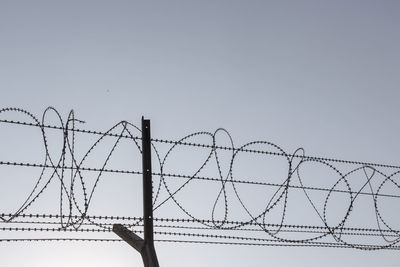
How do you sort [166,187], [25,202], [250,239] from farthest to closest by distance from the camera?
1. [250,239]
2. [166,187]
3. [25,202]

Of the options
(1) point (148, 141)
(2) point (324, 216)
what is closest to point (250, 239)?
(2) point (324, 216)

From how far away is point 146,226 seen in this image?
23.9ft

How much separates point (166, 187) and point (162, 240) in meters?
0.69

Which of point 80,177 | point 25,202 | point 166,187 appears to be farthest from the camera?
point 166,187

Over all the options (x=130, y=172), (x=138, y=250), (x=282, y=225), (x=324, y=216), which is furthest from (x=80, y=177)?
(x=324, y=216)

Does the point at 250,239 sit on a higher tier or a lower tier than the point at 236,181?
lower

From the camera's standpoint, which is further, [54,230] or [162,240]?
[162,240]

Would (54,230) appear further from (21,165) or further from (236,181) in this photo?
(236,181)

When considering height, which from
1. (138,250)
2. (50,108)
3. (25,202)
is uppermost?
(50,108)

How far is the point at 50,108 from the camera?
7.06 meters

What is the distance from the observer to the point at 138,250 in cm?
709

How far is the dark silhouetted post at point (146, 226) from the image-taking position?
7.03 metres

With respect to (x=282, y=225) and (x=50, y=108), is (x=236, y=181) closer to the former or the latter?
(x=282, y=225)

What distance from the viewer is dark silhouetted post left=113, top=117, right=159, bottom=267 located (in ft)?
23.1
